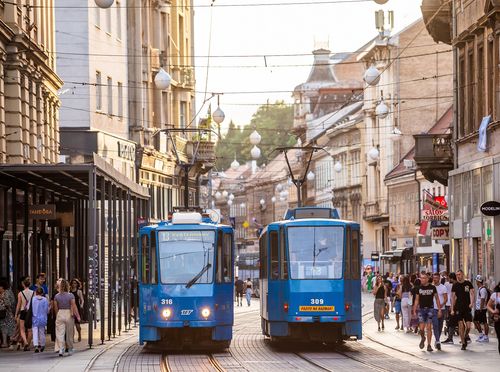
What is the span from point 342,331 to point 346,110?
100435 millimetres

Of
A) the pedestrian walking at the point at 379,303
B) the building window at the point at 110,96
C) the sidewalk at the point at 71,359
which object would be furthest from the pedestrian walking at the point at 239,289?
the sidewalk at the point at 71,359

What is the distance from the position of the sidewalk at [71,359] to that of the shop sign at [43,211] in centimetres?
368

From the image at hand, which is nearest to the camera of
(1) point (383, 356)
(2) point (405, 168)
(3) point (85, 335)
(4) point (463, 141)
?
(1) point (383, 356)

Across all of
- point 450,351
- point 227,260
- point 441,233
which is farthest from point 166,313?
point 441,233

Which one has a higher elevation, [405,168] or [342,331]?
[405,168]

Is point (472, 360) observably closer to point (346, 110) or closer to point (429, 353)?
point (429, 353)

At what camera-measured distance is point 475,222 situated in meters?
48.3

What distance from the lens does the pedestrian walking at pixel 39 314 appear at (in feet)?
118

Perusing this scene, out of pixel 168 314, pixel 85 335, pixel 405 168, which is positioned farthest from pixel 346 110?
pixel 168 314

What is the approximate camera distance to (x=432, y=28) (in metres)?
55.2

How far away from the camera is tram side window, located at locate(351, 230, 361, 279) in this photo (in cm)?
3694

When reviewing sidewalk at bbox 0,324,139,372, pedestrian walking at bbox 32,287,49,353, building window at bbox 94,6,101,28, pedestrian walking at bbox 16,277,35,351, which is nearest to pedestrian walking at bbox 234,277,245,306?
building window at bbox 94,6,101,28

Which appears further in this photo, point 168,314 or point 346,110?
Answer: point 346,110

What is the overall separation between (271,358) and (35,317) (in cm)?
559
